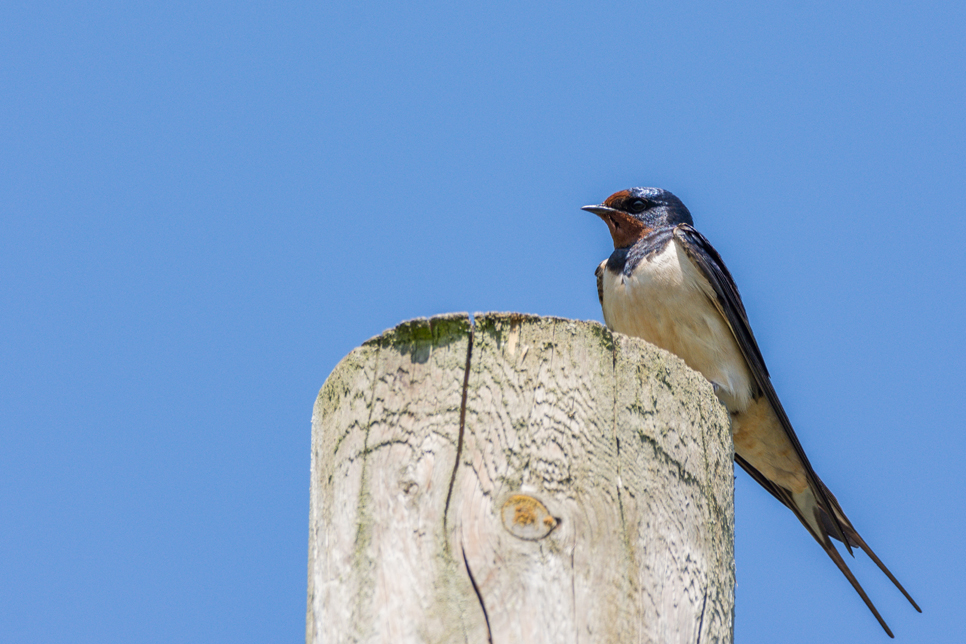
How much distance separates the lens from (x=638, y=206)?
622 cm

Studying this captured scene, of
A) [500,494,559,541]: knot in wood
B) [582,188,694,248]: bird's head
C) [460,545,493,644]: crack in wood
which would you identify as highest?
[582,188,694,248]: bird's head

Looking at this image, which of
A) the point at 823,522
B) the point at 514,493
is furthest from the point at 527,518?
the point at 823,522

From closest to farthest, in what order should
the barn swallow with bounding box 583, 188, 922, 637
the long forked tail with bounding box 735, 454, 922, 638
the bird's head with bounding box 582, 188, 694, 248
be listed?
the long forked tail with bounding box 735, 454, 922, 638
the barn swallow with bounding box 583, 188, 922, 637
the bird's head with bounding box 582, 188, 694, 248

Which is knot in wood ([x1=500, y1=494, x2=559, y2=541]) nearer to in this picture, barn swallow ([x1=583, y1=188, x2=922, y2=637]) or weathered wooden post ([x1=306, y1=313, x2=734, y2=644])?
weathered wooden post ([x1=306, y1=313, x2=734, y2=644])

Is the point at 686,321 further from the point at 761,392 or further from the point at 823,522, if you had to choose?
the point at 823,522

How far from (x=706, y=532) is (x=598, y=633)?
0.50m

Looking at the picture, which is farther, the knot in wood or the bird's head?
the bird's head

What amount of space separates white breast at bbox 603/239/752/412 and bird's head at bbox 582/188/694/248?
61cm

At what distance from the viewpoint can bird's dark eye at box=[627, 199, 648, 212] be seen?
6200 millimetres

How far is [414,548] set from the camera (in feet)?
7.73

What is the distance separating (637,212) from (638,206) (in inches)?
1.6

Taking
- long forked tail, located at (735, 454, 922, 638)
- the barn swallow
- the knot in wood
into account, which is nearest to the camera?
the knot in wood

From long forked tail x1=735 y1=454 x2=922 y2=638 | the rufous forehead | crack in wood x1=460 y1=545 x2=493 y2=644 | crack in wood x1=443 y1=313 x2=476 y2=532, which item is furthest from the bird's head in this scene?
crack in wood x1=460 y1=545 x2=493 y2=644

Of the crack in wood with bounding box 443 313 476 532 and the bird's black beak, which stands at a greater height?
the bird's black beak
